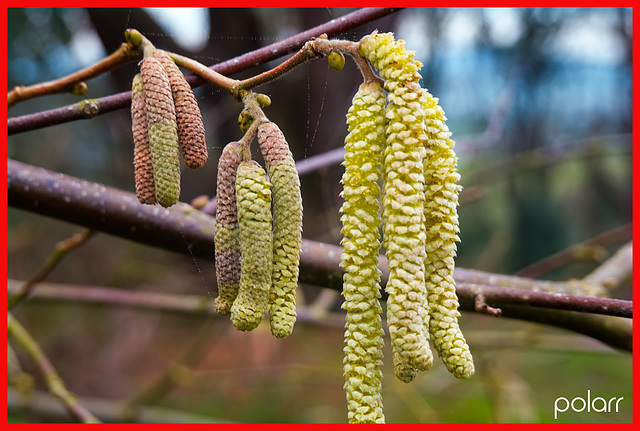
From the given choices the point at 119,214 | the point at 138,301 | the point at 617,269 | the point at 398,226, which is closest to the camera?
the point at 398,226

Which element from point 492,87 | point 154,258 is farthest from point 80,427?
point 492,87

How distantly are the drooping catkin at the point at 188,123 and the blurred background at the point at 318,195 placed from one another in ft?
3.81

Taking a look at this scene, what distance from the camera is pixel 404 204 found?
1.23 feet

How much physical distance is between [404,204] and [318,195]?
2.11 meters

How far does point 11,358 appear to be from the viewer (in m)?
1.32

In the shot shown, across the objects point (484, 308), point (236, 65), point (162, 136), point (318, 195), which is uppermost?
point (318, 195)

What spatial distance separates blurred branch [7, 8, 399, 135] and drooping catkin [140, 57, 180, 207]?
0.11m

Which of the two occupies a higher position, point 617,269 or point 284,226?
point 617,269

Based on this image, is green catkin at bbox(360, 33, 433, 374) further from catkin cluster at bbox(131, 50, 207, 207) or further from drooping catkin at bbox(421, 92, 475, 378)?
catkin cluster at bbox(131, 50, 207, 207)

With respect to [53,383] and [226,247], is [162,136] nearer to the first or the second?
[226,247]

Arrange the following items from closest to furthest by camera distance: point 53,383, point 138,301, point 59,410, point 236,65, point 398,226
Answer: point 398,226 → point 236,65 → point 53,383 → point 138,301 → point 59,410

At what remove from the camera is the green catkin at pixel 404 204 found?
14.4 inches

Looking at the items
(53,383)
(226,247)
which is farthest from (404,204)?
(53,383)

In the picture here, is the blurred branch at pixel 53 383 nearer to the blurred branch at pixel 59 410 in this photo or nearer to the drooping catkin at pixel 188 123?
the blurred branch at pixel 59 410
